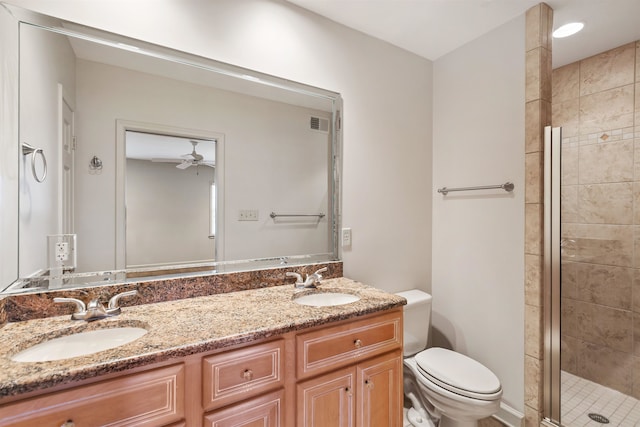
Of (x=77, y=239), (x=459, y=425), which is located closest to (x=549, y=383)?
(x=459, y=425)

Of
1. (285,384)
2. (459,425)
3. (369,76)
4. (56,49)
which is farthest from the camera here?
(369,76)

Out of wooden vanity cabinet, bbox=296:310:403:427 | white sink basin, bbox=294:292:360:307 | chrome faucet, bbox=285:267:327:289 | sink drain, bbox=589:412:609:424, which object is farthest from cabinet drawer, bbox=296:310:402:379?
sink drain, bbox=589:412:609:424

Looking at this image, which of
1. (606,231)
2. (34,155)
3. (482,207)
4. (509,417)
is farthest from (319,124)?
(509,417)

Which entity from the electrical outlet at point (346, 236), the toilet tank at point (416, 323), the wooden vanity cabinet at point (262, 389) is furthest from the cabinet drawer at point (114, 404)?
the toilet tank at point (416, 323)

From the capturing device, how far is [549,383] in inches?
66.3

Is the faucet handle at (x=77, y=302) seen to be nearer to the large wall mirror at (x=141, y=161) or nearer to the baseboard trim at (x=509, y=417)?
the large wall mirror at (x=141, y=161)

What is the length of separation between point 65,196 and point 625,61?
3312 mm

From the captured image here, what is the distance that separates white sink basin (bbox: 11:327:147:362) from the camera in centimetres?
97

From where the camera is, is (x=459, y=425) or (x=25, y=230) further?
(x=459, y=425)

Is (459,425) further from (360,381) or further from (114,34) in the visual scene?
(114,34)

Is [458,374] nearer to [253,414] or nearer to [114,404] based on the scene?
[253,414]

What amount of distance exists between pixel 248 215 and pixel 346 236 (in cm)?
63

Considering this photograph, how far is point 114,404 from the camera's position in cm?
83

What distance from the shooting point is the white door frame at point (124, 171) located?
52.2 inches
